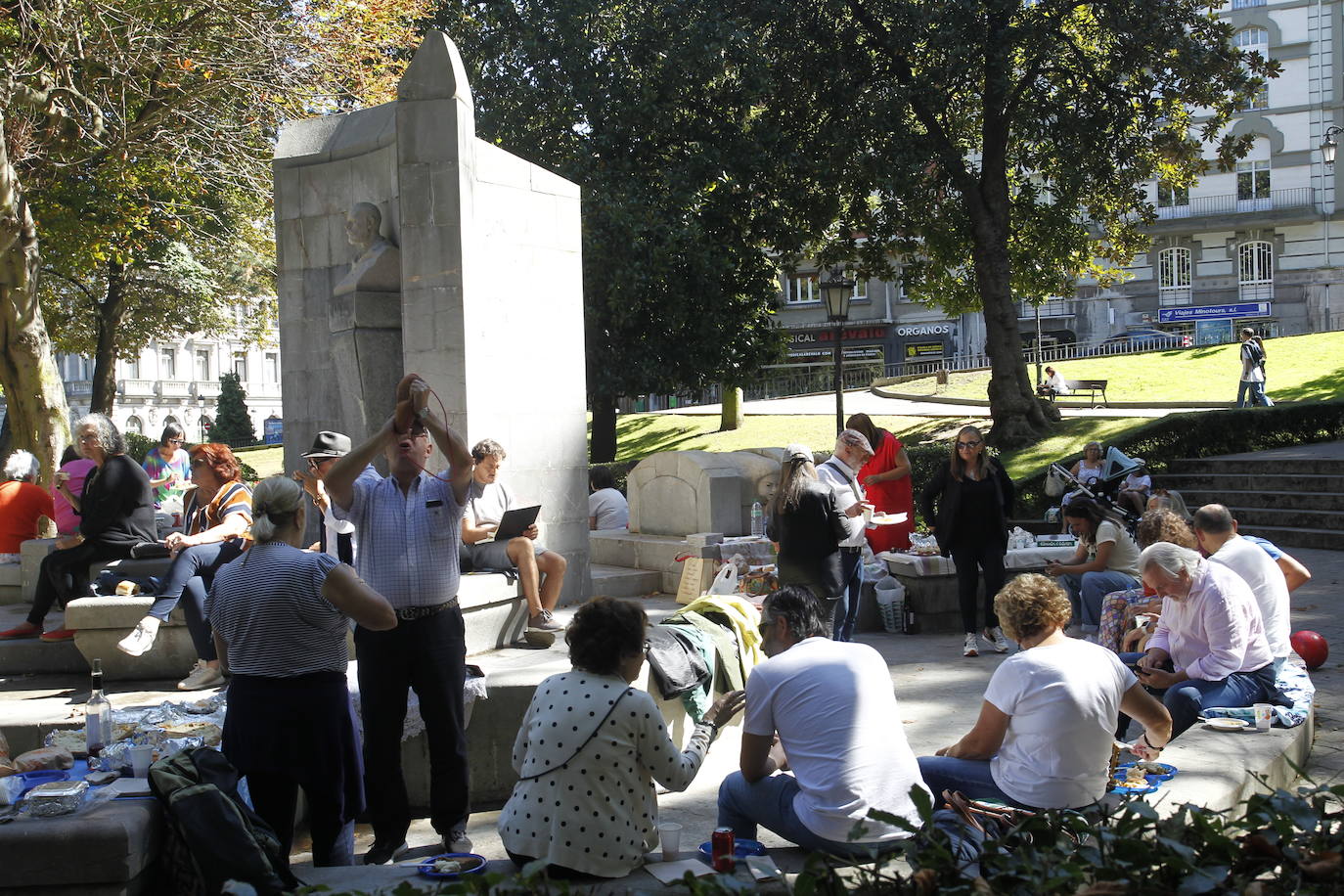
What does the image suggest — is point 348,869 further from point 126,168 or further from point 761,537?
point 126,168

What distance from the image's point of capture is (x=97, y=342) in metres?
29.0

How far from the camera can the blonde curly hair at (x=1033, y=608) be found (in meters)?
4.48

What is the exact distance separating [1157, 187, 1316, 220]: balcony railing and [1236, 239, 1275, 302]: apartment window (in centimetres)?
146

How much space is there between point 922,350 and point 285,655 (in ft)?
164

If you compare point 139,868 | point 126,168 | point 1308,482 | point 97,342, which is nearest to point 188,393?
point 97,342

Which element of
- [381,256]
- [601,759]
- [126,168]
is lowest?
[601,759]

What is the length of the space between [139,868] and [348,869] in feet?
2.19

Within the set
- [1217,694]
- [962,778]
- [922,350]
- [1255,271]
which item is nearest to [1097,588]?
[1217,694]

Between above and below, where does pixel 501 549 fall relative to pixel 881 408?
below

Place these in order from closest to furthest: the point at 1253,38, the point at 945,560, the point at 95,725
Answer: the point at 95,725 < the point at 945,560 < the point at 1253,38

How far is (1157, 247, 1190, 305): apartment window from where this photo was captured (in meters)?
49.5

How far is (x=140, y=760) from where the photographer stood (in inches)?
179

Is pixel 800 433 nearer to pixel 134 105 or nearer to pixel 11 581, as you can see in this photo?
pixel 134 105

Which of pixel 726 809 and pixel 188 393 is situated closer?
pixel 726 809
